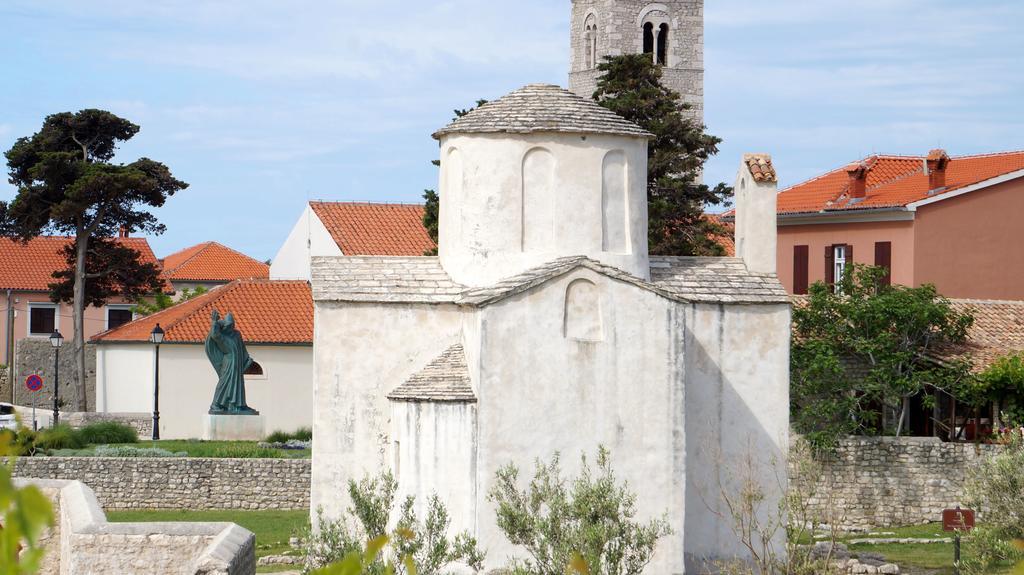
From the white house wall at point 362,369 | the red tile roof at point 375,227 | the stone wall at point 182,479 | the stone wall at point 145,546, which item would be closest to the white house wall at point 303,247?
the red tile roof at point 375,227

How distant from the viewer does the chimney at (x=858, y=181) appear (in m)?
37.2

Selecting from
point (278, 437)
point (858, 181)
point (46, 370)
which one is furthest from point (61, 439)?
point (46, 370)

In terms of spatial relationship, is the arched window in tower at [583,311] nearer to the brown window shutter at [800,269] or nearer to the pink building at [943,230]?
the pink building at [943,230]

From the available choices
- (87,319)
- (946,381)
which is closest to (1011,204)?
(946,381)

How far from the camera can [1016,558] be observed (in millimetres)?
14719

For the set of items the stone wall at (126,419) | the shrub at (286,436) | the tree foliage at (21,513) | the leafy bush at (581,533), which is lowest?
the stone wall at (126,419)

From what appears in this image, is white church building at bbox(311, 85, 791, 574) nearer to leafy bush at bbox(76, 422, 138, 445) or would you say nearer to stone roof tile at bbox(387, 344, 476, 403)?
stone roof tile at bbox(387, 344, 476, 403)

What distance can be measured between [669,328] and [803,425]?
8.56 meters

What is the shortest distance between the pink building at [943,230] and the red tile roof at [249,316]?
13.6 metres

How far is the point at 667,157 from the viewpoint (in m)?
30.1

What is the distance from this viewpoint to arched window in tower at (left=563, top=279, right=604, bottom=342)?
17469 millimetres

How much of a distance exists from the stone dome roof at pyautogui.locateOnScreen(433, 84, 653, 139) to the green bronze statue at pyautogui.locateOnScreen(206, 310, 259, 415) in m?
10.8

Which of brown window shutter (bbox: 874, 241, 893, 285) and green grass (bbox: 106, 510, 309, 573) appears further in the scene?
brown window shutter (bbox: 874, 241, 893, 285)

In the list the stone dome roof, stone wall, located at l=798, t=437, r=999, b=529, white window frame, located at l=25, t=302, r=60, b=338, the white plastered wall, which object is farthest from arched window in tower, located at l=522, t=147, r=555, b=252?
white window frame, located at l=25, t=302, r=60, b=338
